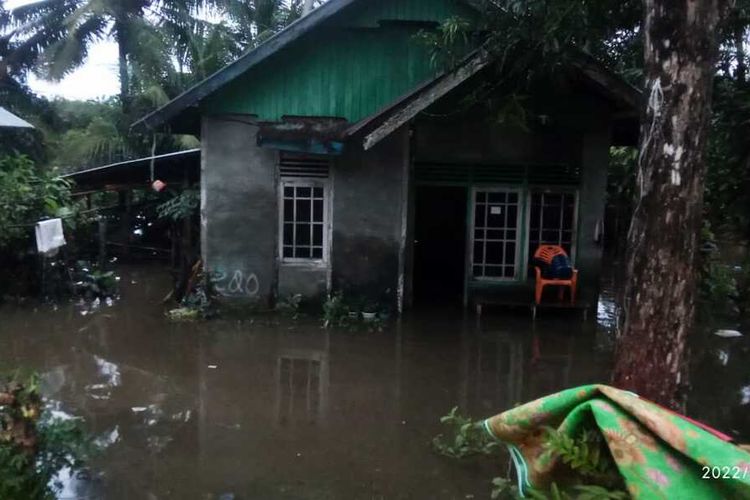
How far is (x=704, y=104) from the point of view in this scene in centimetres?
370

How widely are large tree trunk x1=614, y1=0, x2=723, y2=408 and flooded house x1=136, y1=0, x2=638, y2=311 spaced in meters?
5.64

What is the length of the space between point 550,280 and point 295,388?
4499mm

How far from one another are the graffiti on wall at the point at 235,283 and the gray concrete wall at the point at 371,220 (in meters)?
1.22

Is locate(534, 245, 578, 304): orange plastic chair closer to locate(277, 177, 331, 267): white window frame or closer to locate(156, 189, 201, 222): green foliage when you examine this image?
locate(277, 177, 331, 267): white window frame

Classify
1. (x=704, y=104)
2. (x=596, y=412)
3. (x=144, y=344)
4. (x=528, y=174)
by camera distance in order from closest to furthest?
(x=596, y=412), (x=704, y=104), (x=144, y=344), (x=528, y=174)

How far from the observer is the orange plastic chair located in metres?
9.52

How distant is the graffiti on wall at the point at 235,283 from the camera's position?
9.75m

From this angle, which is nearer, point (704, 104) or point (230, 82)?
point (704, 104)

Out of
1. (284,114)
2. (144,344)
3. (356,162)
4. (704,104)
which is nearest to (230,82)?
(284,114)

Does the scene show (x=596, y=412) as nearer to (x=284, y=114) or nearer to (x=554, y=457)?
(x=554, y=457)

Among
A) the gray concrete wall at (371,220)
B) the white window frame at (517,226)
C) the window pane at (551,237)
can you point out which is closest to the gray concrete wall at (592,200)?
the window pane at (551,237)

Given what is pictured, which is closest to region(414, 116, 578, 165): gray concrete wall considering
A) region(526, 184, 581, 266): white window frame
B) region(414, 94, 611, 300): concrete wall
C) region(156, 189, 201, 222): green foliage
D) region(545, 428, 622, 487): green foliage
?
region(414, 94, 611, 300): concrete wall

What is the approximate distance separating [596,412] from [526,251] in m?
7.79

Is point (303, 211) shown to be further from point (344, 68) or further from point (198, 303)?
point (344, 68)
